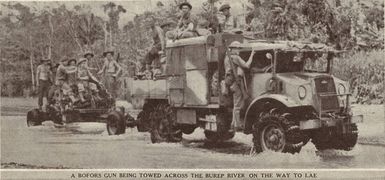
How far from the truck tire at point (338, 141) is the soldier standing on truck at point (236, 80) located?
2.79 ft

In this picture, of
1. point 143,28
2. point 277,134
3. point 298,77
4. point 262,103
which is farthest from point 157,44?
point 277,134

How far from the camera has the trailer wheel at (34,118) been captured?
948 centimetres

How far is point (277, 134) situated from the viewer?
750 cm

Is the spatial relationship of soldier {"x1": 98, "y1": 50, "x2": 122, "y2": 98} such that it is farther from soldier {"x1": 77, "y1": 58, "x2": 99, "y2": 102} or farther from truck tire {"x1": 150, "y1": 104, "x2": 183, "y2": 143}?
truck tire {"x1": 150, "y1": 104, "x2": 183, "y2": 143}

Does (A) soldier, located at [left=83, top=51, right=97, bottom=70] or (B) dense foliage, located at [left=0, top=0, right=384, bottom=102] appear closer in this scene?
(B) dense foliage, located at [left=0, top=0, right=384, bottom=102]

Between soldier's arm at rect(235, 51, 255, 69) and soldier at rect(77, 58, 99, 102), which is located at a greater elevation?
soldier's arm at rect(235, 51, 255, 69)

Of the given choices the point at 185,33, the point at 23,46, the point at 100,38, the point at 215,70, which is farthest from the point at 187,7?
the point at 23,46

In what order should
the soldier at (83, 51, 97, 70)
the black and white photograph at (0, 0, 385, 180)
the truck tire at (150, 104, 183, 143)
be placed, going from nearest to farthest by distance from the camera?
the black and white photograph at (0, 0, 385, 180) → the truck tire at (150, 104, 183, 143) → the soldier at (83, 51, 97, 70)

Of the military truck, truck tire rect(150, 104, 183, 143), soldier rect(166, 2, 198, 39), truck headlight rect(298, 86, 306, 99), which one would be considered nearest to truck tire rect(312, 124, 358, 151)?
the military truck

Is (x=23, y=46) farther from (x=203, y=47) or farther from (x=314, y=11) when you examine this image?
(x=314, y=11)

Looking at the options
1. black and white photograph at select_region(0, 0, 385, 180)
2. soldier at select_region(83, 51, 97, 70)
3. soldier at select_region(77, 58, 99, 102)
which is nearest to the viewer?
black and white photograph at select_region(0, 0, 385, 180)

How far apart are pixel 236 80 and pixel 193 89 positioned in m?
0.63

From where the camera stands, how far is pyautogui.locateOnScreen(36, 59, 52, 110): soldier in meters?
9.48

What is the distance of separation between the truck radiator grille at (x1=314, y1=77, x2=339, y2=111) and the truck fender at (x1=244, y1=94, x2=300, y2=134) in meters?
0.32
